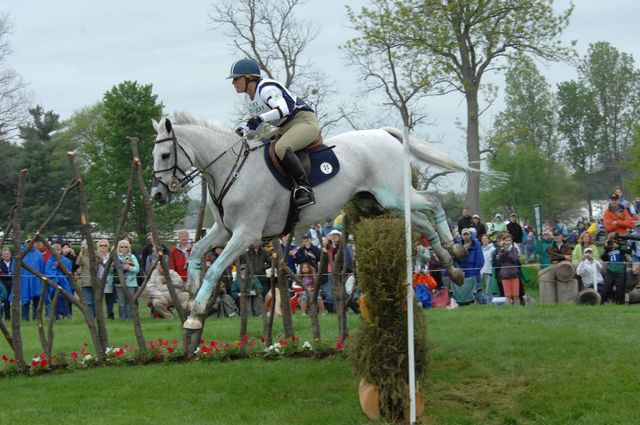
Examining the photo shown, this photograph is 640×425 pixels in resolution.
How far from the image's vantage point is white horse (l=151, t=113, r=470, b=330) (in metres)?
8.50

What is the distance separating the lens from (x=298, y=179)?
28.3 feet

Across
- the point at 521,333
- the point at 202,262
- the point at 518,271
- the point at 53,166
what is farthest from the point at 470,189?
the point at 53,166

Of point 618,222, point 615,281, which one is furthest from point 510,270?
point 618,222

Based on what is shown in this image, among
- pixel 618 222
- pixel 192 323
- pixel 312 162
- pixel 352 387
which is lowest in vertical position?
pixel 352 387

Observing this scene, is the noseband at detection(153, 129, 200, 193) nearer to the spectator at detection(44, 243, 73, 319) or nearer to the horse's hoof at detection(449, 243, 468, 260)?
the horse's hoof at detection(449, 243, 468, 260)

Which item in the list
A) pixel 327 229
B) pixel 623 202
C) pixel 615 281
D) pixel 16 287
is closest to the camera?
pixel 16 287

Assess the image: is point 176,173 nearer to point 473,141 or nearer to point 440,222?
point 440,222

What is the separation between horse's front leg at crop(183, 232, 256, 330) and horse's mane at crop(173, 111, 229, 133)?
142 centimetres

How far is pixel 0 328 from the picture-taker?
999 centimetres

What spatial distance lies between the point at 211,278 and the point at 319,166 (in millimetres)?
1761

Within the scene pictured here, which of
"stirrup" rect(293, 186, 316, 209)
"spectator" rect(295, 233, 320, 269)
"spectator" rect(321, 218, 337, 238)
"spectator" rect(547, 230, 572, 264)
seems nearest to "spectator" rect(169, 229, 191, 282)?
"spectator" rect(295, 233, 320, 269)

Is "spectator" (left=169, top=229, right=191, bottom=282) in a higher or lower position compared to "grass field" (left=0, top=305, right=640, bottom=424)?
higher

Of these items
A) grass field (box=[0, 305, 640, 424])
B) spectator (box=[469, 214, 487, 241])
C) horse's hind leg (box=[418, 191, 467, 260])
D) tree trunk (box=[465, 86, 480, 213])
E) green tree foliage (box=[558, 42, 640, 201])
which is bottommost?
grass field (box=[0, 305, 640, 424])

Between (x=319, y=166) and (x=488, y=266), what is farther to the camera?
(x=488, y=266)
